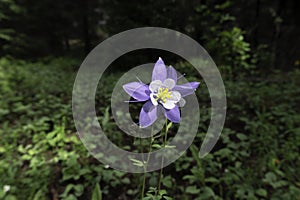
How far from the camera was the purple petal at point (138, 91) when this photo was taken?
0.71 m

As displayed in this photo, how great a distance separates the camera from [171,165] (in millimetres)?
1912

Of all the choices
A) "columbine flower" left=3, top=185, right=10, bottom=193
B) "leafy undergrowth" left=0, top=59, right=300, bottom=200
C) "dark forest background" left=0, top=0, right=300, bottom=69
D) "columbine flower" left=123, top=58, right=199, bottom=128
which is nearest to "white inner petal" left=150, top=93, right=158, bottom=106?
"columbine flower" left=123, top=58, right=199, bottom=128

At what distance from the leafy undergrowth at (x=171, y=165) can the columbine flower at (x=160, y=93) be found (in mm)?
617

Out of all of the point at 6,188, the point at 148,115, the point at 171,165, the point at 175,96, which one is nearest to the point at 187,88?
the point at 175,96

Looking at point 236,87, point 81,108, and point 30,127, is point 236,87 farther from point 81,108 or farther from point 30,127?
point 30,127

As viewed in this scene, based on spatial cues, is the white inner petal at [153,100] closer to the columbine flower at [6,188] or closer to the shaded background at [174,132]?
the shaded background at [174,132]

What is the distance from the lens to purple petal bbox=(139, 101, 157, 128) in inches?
26.9

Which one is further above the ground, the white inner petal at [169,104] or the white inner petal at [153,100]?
the white inner petal at [153,100]

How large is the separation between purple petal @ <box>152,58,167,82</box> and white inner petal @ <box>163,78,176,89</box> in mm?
17

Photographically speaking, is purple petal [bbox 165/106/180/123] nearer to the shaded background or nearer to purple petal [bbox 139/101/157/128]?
purple petal [bbox 139/101/157/128]

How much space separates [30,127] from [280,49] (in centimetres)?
586

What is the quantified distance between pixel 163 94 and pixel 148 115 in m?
0.11

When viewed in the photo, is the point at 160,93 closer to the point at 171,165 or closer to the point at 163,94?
the point at 163,94

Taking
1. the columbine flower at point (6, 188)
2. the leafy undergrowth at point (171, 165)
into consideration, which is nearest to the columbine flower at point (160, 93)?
the leafy undergrowth at point (171, 165)
